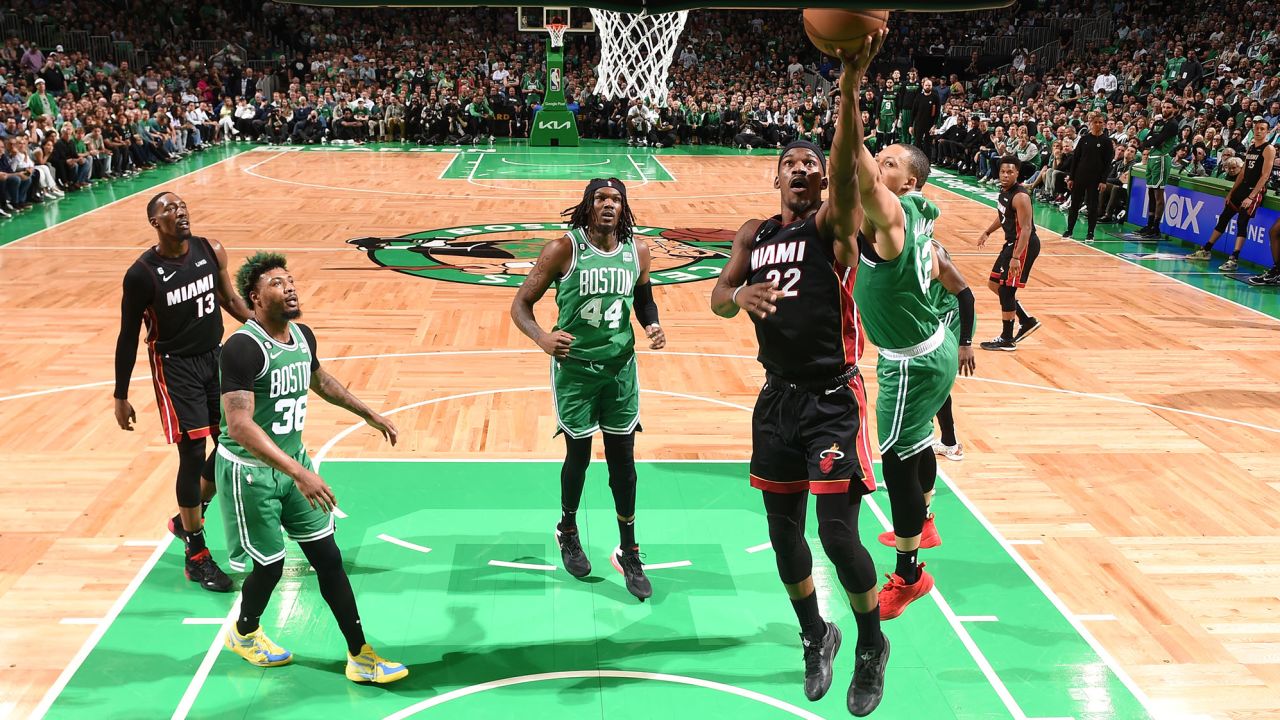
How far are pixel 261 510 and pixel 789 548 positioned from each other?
6.36ft

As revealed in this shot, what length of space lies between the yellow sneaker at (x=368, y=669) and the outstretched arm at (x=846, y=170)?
7.54 ft

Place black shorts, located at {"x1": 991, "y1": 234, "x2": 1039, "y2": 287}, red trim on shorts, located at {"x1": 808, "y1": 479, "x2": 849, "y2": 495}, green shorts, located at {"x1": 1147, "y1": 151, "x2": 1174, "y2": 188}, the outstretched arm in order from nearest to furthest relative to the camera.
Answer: the outstretched arm → red trim on shorts, located at {"x1": 808, "y1": 479, "x2": 849, "y2": 495} → black shorts, located at {"x1": 991, "y1": 234, "x2": 1039, "y2": 287} → green shorts, located at {"x1": 1147, "y1": 151, "x2": 1174, "y2": 188}

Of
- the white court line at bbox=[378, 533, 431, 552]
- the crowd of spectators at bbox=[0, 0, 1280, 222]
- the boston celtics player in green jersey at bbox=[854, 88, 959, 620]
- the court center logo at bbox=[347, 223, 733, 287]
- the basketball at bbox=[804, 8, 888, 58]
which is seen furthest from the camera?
the crowd of spectators at bbox=[0, 0, 1280, 222]

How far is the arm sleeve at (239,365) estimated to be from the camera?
162 inches

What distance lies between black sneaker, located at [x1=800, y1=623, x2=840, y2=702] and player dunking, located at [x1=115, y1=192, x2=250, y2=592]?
2.66 metres

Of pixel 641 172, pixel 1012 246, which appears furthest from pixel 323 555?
pixel 641 172

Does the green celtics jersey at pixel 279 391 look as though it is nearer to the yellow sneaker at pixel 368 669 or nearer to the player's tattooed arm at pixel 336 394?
the player's tattooed arm at pixel 336 394

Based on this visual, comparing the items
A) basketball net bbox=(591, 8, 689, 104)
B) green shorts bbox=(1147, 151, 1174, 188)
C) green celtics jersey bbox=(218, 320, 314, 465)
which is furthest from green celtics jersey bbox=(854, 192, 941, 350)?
basketball net bbox=(591, 8, 689, 104)

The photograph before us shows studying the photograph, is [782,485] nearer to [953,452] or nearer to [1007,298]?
[953,452]

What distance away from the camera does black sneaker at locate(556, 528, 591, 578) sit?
5.34 m

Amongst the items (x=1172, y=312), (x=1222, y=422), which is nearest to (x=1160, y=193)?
(x=1172, y=312)

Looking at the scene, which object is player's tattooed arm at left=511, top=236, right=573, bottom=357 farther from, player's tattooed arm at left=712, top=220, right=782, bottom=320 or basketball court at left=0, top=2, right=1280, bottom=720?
basketball court at left=0, top=2, right=1280, bottom=720

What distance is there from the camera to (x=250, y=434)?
4008 mm

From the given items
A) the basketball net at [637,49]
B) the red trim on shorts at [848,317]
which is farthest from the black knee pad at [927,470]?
the basketball net at [637,49]
